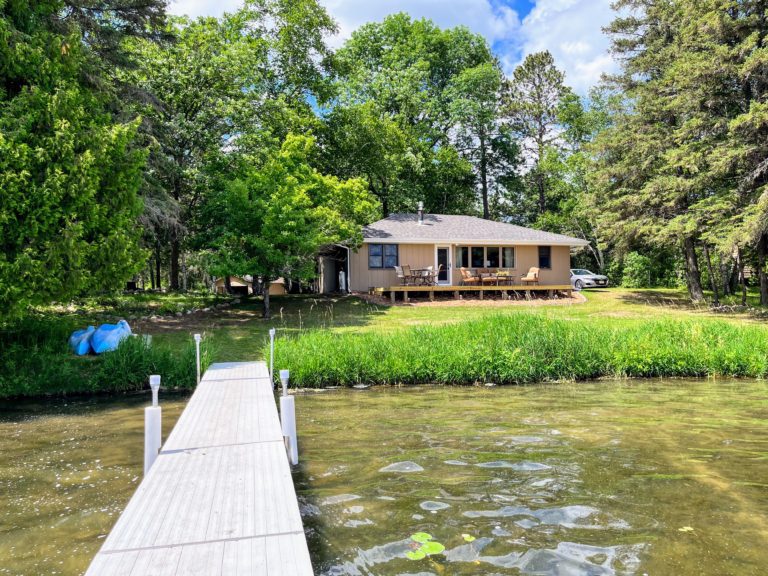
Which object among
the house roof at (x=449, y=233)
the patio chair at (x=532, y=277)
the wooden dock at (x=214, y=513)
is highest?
the house roof at (x=449, y=233)

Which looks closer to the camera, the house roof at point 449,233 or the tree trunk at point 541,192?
the house roof at point 449,233

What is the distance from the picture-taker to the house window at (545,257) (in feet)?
86.6

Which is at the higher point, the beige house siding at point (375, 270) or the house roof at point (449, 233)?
the house roof at point (449, 233)

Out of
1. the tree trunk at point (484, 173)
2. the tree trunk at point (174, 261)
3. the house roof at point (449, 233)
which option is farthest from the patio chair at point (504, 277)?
the tree trunk at point (484, 173)

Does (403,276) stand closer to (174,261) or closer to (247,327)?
(247,327)

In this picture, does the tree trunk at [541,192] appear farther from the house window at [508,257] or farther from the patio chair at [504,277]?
the patio chair at [504,277]

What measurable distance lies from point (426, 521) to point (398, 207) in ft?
100

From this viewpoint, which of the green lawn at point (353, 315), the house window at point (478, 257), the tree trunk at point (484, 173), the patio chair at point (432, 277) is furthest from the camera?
the tree trunk at point (484, 173)

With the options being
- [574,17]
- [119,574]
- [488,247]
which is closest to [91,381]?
[119,574]

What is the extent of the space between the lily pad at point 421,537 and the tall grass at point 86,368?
6954 millimetres

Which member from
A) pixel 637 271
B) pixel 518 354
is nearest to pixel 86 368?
pixel 518 354

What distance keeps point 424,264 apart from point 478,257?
2821 millimetres

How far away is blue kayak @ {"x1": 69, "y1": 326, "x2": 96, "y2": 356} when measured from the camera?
35.9ft

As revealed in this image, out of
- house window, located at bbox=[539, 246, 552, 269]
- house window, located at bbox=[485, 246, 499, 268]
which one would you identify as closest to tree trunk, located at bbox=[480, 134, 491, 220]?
house window, located at bbox=[539, 246, 552, 269]
